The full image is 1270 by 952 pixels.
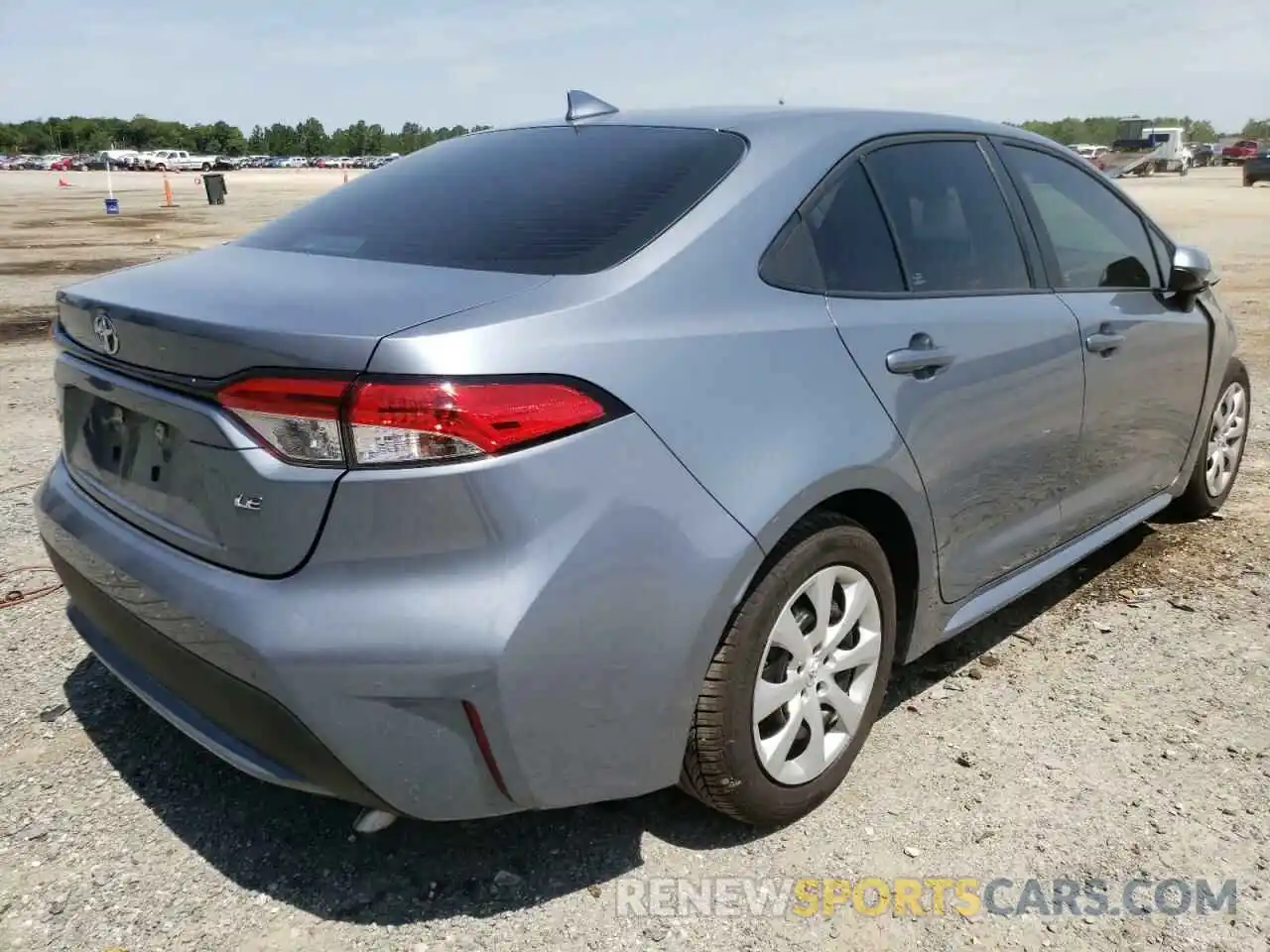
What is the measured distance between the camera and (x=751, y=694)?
235cm

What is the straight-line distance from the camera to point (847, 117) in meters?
2.90

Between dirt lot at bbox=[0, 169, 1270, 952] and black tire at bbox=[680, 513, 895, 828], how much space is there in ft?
0.45

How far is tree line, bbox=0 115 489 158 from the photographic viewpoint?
140000 mm

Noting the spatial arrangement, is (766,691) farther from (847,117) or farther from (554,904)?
(847,117)

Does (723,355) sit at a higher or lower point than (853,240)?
lower

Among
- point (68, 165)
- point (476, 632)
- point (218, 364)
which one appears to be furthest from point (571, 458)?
point (68, 165)

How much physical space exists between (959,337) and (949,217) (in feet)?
1.42

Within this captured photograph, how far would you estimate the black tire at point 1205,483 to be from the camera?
14.6 feet

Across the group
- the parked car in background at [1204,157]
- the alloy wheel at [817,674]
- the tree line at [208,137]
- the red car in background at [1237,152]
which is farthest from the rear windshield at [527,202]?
the tree line at [208,137]

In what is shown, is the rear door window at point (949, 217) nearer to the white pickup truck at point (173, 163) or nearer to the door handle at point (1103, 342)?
the door handle at point (1103, 342)

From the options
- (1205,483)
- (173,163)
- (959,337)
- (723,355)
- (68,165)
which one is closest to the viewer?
(723,355)

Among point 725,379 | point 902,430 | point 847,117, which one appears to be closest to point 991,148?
point 847,117

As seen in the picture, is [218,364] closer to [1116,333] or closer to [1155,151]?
[1116,333]

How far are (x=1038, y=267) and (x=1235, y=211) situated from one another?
26957 mm
